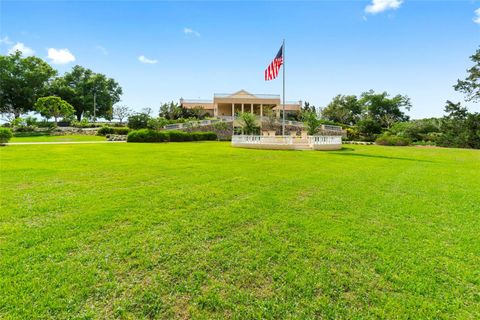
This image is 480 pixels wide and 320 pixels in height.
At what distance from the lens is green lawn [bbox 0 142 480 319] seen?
238 cm

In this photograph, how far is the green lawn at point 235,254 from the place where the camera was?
7.80ft

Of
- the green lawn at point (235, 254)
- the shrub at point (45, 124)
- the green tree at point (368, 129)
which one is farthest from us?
the green tree at point (368, 129)

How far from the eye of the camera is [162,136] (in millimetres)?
25047

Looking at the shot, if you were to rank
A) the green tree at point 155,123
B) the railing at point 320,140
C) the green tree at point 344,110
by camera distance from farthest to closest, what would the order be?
the green tree at point 344,110, the green tree at point 155,123, the railing at point 320,140

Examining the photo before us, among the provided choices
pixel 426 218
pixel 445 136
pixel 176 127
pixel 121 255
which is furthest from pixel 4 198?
pixel 445 136

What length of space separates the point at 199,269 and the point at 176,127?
30.1 m

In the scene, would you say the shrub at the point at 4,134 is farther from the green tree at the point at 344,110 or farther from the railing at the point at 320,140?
the green tree at the point at 344,110

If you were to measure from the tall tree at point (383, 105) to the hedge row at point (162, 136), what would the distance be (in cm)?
3826

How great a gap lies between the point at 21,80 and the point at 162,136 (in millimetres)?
32860

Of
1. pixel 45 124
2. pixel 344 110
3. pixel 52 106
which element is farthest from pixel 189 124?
pixel 344 110

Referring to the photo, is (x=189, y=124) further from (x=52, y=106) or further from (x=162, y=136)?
(x=52, y=106)

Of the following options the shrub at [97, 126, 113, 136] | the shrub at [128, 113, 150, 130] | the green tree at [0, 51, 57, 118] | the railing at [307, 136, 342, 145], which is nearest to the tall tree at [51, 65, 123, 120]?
the green tree at [0, 51, 57, 118]

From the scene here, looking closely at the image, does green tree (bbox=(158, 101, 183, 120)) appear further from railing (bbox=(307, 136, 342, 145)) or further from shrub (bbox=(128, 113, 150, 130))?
railing (bbox=(307, 136, 342, 145))

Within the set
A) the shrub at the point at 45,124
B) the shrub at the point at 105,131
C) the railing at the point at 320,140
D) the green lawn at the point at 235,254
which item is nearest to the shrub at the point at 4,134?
the shrub at the point at 105,131
